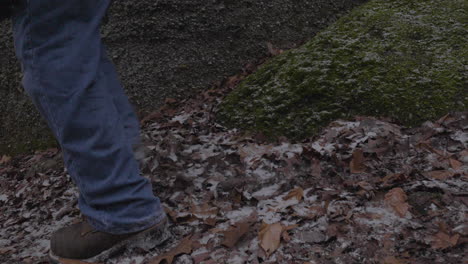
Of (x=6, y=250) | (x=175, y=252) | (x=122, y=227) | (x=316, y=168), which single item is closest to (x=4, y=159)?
(x=6, y=250)

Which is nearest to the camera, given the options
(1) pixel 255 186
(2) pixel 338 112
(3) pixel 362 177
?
(3) pixel 362 177

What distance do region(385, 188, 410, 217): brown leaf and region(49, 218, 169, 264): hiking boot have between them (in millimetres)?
1062

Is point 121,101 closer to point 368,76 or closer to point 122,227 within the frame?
point 122,227

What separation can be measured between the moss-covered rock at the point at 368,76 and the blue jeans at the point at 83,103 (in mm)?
1302

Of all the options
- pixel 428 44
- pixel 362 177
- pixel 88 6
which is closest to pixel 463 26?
pixel 428 44

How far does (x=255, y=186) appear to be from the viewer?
219cm

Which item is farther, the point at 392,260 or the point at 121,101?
the point at 121,101

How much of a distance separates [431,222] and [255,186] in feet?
3.00

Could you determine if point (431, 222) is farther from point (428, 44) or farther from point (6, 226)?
point (6, 226)

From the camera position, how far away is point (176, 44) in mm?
3555

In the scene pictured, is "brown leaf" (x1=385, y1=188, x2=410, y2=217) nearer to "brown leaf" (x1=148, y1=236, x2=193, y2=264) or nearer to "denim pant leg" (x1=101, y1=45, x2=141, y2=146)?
"brown leaf" (x1=148, y1=236, x2=193, y2=264)

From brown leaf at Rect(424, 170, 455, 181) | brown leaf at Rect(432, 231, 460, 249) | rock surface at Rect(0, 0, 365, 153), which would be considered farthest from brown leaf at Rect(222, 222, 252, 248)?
rock surface at Rect(0, 0, 365, 153)

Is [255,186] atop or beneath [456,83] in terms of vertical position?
beneath

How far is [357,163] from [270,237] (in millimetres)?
756
